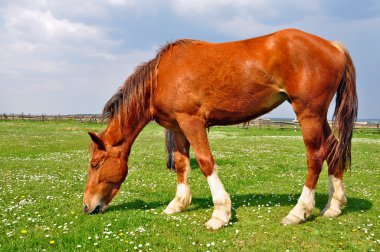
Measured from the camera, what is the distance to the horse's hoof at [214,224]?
6.02m

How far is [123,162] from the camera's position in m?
7.06

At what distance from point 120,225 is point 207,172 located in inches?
77.2

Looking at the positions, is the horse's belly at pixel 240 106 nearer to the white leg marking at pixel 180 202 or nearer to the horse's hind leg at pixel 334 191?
the horse's hind leg at pixel 334 191

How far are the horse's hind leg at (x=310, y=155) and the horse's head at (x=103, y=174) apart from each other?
363cm

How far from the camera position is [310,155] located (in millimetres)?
6316

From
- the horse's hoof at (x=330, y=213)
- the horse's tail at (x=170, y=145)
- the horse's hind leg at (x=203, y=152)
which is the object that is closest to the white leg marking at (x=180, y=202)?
the horse's hind leg at (x=203, y=152)

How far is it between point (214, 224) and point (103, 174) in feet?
8.58

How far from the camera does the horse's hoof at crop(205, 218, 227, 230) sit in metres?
6.02

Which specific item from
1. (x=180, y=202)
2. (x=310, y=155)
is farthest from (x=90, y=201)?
(x=310, y=155)

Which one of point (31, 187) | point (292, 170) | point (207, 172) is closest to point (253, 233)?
point (207, 172)

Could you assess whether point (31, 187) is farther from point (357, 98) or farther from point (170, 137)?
point (357, 98)

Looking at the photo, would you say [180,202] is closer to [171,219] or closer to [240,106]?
[171,219]

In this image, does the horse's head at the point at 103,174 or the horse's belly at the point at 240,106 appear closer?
the horse's belly at the point at 240,106

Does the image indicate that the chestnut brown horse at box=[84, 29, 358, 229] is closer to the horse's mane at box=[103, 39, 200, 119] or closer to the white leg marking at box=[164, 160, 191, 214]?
the horse's mane at box=[103, 39, 200, 119]
